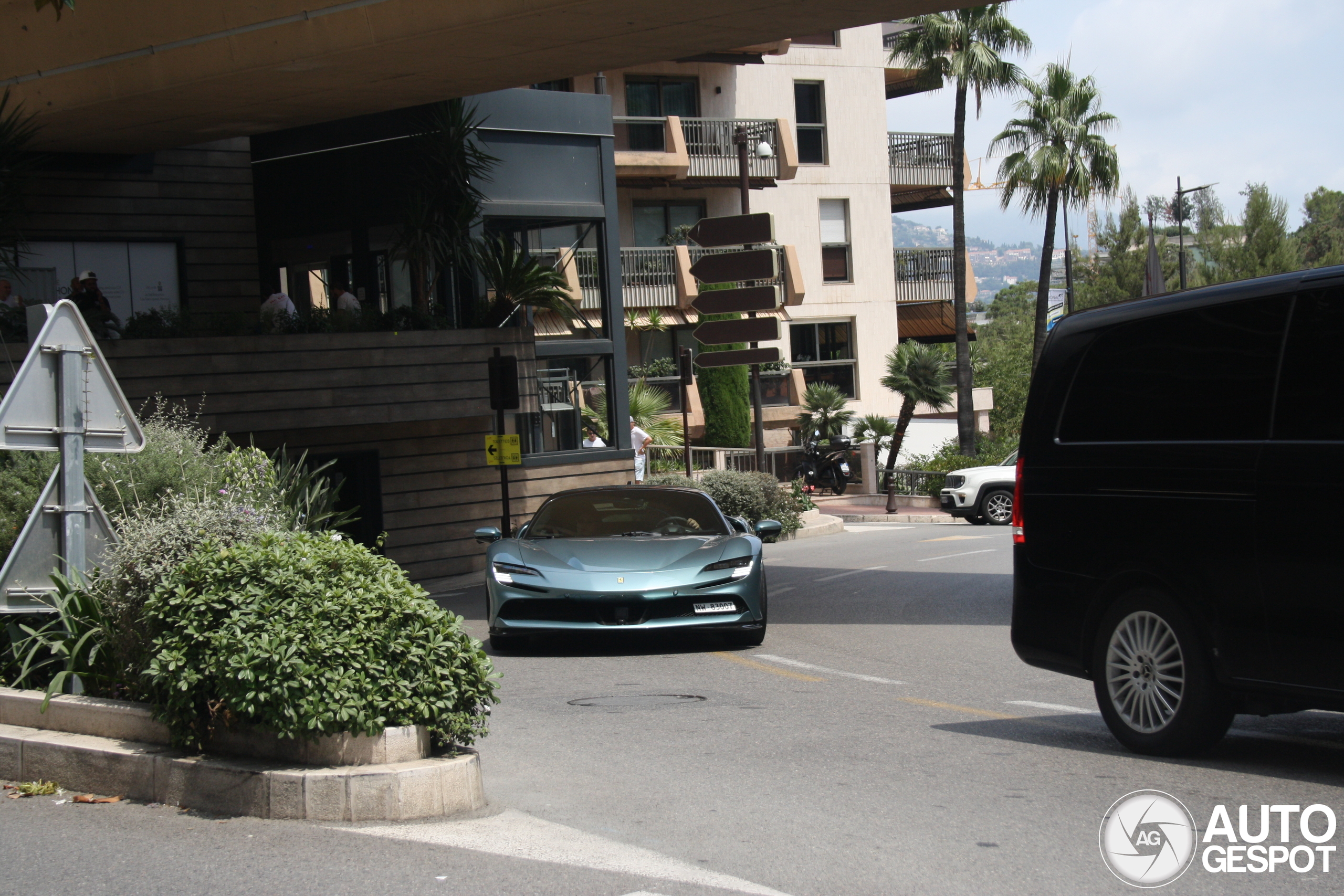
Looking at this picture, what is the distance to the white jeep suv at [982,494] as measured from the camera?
1128 inches

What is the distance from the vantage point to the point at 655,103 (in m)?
39.2

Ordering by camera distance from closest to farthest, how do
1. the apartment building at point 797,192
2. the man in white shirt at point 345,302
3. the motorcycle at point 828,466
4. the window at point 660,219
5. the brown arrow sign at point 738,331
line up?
the man in white shirt at point 345,302, the brown arrow sign at point 738,331, the motorcycle at point 828,466, the apartment building at point 797,192, the window at point 660,219

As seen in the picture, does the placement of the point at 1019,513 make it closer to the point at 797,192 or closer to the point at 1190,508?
the point at 1190,508

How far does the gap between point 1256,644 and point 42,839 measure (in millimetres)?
4988

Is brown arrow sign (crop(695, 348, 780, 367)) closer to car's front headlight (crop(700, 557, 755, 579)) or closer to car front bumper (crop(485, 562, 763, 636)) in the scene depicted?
car's front headlight (crop(700, 557, 755, 579))

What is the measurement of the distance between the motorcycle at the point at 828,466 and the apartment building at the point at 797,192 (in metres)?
3.11

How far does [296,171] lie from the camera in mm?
22297

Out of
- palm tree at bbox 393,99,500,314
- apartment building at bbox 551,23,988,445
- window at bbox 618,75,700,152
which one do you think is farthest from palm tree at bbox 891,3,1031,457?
palm tree at bbox 393,99,500,314

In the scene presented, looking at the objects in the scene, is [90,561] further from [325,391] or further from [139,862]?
[325,391]

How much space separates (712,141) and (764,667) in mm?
30149

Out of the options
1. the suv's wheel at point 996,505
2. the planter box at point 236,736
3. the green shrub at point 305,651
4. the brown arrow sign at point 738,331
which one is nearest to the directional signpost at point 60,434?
the planter box at point 236,736

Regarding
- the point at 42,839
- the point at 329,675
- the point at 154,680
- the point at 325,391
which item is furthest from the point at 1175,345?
the point at 325,391

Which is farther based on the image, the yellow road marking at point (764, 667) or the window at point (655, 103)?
the window at point (655, 103)

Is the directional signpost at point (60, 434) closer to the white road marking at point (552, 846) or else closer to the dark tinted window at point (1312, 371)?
the white road marking at point (552, 846)
